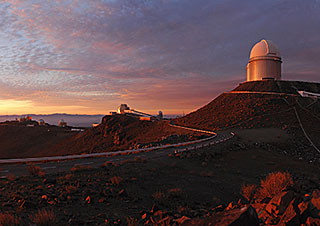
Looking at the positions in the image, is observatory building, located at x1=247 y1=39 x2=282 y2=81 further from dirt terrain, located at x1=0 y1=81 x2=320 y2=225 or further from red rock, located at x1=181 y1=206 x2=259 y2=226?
→ red rock, located at x1=181 y1=206 x2=259 y2=226

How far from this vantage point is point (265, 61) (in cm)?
7112

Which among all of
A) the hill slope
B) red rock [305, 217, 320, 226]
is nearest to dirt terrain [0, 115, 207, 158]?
the hill slope

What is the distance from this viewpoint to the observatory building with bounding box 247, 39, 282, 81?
234 ft

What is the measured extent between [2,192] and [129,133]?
183 ft

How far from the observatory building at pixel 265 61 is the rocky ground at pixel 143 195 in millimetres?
63164

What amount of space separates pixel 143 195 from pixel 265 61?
2914 inches

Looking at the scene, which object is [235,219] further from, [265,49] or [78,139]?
[265,49]

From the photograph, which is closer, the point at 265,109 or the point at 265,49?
the point at 265,109

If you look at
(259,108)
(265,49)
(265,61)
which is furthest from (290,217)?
(265,49)

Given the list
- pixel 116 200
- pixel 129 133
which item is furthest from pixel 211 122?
pixel 116 200

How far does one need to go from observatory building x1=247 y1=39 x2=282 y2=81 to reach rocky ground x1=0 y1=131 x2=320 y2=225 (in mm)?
63164

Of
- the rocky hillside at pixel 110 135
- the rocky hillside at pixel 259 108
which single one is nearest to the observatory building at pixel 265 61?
the rocky hillside at pixel 259 108

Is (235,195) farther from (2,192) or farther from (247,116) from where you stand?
→ (247,116)

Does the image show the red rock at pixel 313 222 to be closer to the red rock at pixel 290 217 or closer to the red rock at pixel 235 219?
the red rock at pixel 290 217
